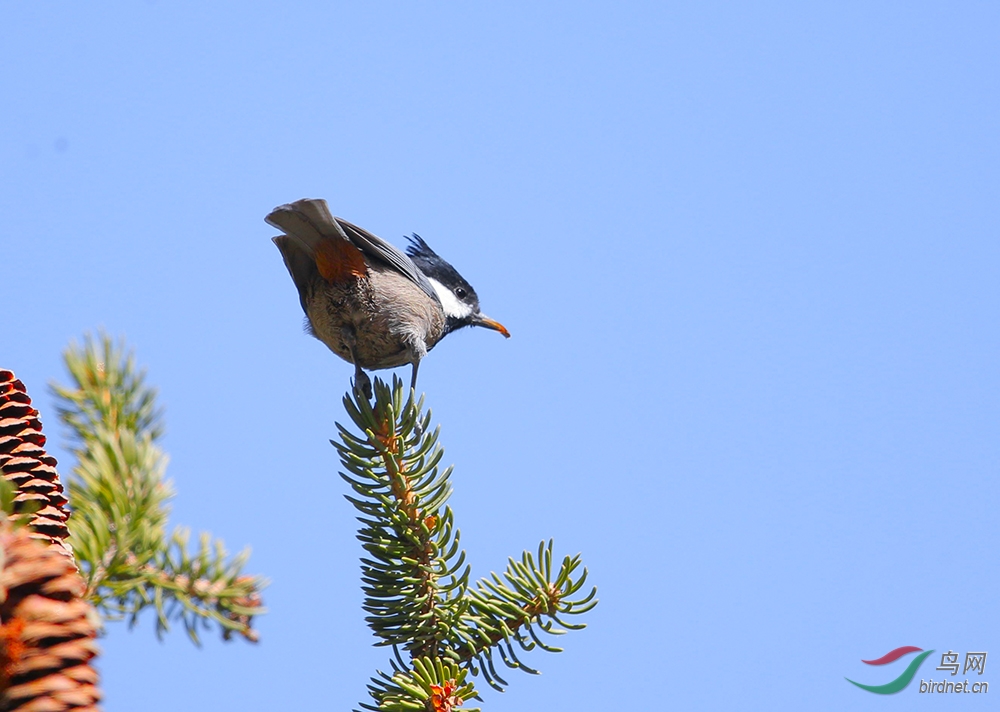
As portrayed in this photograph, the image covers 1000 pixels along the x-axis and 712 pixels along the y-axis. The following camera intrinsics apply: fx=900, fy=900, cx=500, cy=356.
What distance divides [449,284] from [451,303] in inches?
5.6

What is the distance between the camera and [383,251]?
15.6 ft

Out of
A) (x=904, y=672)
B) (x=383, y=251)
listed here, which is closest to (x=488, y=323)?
(x=383, y=251)

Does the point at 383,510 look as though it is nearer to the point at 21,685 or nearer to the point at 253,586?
the point at 253,586

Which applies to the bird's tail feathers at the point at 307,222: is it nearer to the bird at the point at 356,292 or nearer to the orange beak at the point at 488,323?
the bird at the point at 356,292

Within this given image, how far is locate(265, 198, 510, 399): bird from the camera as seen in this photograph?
4516 mm

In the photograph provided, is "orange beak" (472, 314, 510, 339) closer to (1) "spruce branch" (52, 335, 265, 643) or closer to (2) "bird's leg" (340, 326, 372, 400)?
(2) "bird's leg" (340, 326, 372, 400)

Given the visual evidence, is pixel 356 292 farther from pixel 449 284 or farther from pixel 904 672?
pixel 904 672

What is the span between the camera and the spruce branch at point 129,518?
141 centimetres

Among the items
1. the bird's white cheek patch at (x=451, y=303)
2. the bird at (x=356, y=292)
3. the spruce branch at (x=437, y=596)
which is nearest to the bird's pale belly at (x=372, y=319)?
the bird at (x=356, y=292)

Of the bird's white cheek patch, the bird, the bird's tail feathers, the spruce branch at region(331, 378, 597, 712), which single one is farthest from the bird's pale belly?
the spruce branch at region(331, 378, 597, 712)

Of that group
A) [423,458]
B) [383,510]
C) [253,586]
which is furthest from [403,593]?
[253,586]

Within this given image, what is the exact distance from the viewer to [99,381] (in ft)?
5.31

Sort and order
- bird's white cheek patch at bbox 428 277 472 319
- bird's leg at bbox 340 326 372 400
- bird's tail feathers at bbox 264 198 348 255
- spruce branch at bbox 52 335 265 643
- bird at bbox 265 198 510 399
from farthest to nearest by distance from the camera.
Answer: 1. bird's white cheek patch at bbox 428 277 472 319
2. bird's leg at bbox 340 326 372 400
3. bird at bbox 265 198 510 399
4. bird's tail feathers at bbox 264 198 348 255
5. spruce branch at bbox 52 335 265 643

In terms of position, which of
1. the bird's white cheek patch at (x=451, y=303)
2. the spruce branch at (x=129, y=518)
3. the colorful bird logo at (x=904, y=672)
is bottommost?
the spruce branch at (x=129, y=518)
